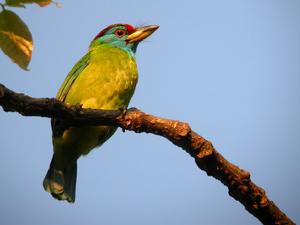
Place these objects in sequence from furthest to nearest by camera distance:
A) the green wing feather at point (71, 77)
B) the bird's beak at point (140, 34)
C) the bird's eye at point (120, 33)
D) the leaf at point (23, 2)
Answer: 1. the bird's eye at point (120, 33)
2. the bird's beak at point (140, 34)
3. the green wing feather at point (71, 77)
4. the leaf at point (23, 2)

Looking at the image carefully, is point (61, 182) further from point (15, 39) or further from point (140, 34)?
point (15, 39)

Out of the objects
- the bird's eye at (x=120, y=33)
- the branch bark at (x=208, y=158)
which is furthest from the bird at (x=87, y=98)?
the branch bark at (x=208, y=158)

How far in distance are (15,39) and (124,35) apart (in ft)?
11.6

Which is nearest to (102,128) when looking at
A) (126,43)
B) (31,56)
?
(126,43)

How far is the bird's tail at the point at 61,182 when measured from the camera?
412cm

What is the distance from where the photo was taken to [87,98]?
3.81 m

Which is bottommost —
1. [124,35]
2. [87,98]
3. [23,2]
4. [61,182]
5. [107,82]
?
[61,182]

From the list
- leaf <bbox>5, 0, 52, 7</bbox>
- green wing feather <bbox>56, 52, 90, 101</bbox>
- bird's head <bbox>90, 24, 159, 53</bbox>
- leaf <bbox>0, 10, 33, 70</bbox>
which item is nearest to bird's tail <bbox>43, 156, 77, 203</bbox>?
green wing feather <bbox>56, 52, 90, 101</bbox>

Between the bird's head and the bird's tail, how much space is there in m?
1.36

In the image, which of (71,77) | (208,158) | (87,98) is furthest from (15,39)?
(71,77)

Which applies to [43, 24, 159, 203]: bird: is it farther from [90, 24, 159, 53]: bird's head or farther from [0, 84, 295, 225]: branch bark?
[0, 84, 295, 225]: branch bark

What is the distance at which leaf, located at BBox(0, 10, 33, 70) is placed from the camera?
132 centimetres

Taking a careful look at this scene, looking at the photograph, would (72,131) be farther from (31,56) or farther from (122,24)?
(31,56)

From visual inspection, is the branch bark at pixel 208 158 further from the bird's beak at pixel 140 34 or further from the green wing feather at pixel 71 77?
the bird's beak at pixel 140 34
